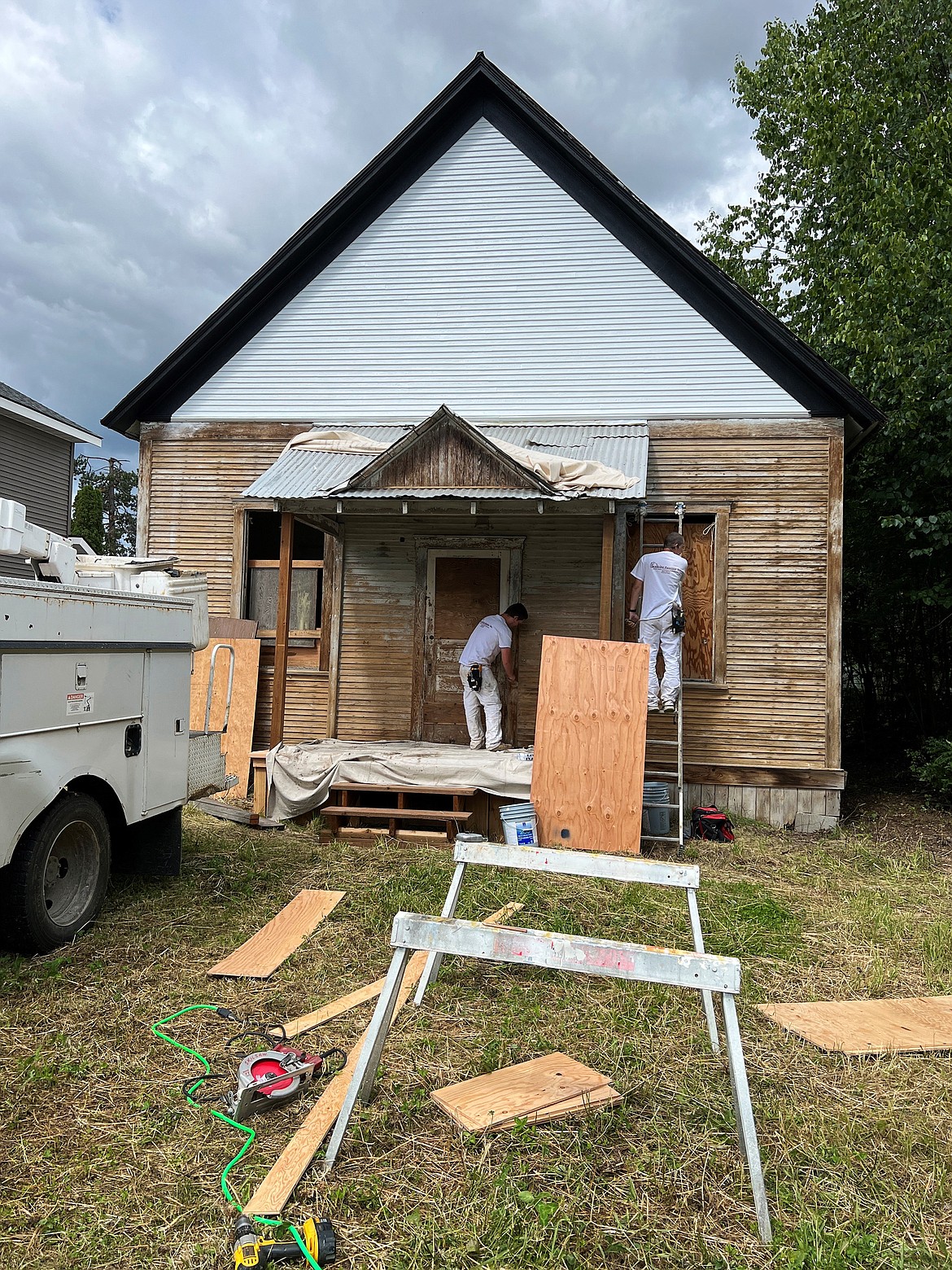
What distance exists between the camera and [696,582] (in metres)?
9.54

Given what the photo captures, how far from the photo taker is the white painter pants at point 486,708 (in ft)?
29.9

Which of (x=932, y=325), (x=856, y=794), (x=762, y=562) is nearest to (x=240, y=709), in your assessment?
(x=762, y=562)

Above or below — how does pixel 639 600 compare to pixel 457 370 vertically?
below

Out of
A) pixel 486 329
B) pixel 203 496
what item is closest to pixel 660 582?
pixel 486 329

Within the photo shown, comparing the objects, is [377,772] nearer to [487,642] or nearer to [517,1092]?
[487,642]

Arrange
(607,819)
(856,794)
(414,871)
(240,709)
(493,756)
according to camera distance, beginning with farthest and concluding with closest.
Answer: (856,794)
(240,709)
(493,756)
(607,819)
(414,871)

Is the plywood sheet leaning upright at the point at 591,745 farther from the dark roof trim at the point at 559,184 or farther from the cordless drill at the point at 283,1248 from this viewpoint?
the cordless drill at the point at 283,1248

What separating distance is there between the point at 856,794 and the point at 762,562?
3852 millimetres

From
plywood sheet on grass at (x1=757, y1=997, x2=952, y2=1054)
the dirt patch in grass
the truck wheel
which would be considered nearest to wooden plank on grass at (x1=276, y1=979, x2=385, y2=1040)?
the dirt patch in grass

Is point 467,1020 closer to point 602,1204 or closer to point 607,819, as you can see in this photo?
point 602,1204

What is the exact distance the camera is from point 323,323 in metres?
10.5

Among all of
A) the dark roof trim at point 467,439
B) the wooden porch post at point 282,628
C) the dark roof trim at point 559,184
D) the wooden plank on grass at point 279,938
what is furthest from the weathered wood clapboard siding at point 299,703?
the wooden plank on grass at point 279,938

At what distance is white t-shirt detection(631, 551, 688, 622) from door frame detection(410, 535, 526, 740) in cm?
176

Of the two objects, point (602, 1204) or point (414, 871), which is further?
point (414, 871)
